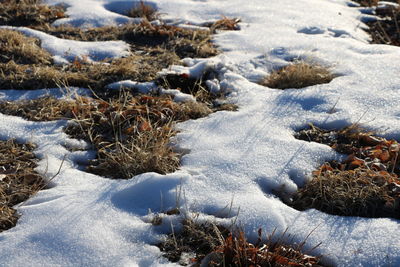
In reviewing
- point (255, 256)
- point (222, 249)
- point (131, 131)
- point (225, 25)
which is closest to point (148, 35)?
point (225, 25)

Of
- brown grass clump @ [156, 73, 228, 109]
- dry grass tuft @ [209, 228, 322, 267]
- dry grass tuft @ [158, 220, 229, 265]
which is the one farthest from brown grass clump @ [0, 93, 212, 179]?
dry grass tuft @ [209, 228, 322, 267]

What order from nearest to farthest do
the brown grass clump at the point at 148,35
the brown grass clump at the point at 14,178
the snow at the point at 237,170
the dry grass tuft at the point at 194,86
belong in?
the snow at the point at 237,170 → the brown grass clump at the point at 14,178 → the dry grass tuft at the point at 194,86 → the brown grass clump at the point at 148,35

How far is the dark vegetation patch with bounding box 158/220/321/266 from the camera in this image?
2.41 metres

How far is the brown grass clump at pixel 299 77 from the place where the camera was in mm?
4488

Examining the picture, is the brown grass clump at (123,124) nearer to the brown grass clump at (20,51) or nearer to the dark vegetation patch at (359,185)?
the brown grass clump at (20,51)

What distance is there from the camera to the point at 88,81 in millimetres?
4586

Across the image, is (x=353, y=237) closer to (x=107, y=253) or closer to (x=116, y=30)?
(x=107, y=253)

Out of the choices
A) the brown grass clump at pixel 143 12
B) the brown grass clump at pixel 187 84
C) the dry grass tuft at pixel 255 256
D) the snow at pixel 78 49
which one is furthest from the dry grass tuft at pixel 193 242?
the brown grass clump at pixel 143 12

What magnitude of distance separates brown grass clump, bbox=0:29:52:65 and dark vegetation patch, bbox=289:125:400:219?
3.15m

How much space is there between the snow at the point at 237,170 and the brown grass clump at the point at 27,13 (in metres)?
0.51

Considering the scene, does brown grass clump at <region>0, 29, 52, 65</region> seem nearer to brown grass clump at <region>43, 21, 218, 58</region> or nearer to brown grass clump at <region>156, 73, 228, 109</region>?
brown grass clump at <region>43, 21, 218, 58</region>

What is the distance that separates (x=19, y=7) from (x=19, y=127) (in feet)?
9.92

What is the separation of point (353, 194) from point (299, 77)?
5.83 feet

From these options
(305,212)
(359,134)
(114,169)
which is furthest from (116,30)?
(305,212)
